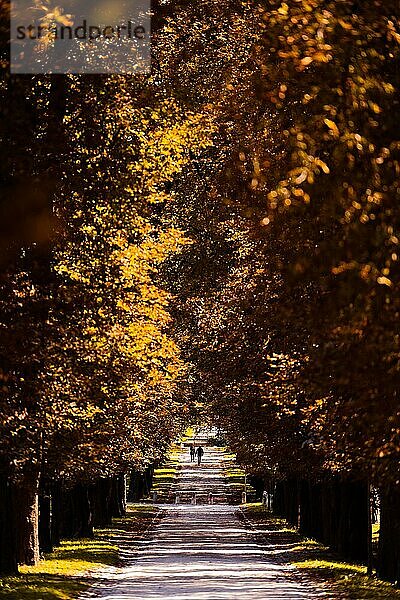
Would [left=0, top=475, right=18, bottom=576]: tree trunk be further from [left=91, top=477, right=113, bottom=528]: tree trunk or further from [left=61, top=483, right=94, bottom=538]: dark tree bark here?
[left=91, top=477, right=113, bottom=528]: tree trunk

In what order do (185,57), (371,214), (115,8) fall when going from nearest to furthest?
(371,214), (115,8), (185,57)

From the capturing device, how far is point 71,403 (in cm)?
2250

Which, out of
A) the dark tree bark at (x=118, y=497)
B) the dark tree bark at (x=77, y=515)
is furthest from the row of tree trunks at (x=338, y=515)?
the dark tree bark at (x=118, y=497)

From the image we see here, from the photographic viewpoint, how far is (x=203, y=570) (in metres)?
30.7

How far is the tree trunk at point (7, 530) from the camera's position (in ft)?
84.1

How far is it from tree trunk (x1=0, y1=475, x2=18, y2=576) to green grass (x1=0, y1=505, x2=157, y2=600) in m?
0.30

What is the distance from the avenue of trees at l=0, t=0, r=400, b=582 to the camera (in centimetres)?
1279

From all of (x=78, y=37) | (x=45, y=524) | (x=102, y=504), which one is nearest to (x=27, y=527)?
(x=45, y=524)

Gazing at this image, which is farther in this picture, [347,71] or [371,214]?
[347,71]

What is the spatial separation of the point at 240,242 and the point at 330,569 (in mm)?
7406

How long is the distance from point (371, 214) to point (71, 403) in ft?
37.0

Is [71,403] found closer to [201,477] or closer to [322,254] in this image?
[322,254]

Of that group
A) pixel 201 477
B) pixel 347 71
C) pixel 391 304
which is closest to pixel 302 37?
pixel 347 71

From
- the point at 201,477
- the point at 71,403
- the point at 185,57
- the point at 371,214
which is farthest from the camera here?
the point at 201,477
